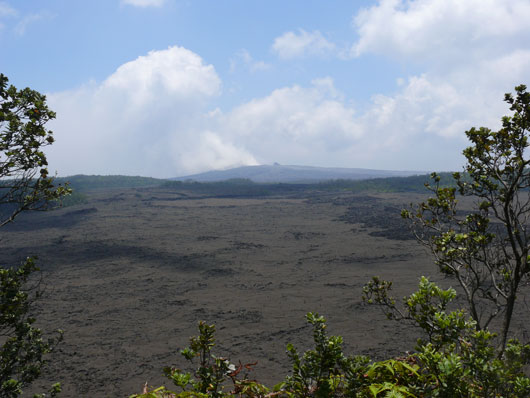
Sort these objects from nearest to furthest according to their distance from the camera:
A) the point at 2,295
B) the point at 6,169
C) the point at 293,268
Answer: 1. the point at 2,295
2. the point at 6,169
3. the point at 293,268

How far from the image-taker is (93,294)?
15.4m

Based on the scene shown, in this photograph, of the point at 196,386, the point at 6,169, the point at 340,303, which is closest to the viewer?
the point at 196,386

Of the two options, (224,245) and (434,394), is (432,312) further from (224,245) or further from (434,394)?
(224,245)

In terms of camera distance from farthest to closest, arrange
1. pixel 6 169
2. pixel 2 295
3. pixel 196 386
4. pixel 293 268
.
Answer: pixel 293 268 < pixel 6 169 < pixel 2 295 < pixel 196 386

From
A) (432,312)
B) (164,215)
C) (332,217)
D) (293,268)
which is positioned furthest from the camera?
(164,215)

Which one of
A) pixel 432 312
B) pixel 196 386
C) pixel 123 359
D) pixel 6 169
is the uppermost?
pixel 6 169

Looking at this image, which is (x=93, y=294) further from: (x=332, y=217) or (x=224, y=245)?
(x=332, y=217)

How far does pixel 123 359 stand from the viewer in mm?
9859

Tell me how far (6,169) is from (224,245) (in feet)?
68.8

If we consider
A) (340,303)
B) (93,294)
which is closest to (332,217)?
(340,303)

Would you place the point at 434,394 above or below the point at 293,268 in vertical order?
above

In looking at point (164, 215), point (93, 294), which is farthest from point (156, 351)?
point (164, 215)

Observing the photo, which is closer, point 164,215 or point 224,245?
point 224,245

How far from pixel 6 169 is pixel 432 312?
409 cm
